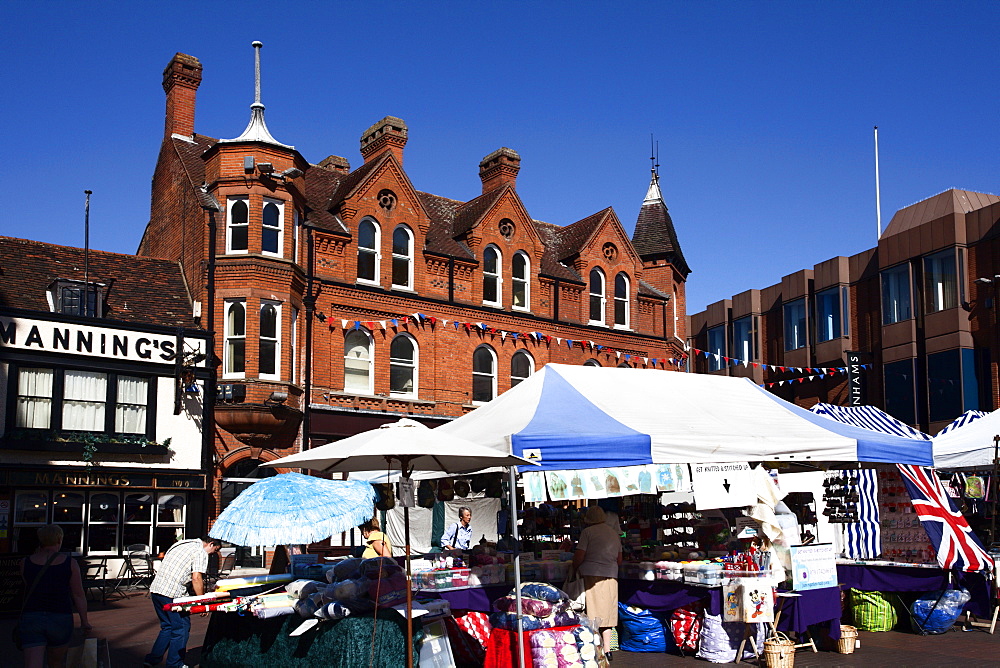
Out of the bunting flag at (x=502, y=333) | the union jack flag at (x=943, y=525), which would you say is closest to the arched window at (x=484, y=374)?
the bunting flag at (x=502, y=333)

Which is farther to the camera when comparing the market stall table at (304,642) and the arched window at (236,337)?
the arched window at (236,337)

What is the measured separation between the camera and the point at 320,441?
26188 millimetres

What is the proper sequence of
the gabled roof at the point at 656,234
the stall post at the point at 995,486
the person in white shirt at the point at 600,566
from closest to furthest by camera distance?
the person in white shirt at the point at 600,566
the stall post at the point at 995,486
the gabled roof at the point at 656,234

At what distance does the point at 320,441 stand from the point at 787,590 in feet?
55.5

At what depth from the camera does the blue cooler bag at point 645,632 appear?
1184 cm

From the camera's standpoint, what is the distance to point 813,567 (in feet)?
38.1

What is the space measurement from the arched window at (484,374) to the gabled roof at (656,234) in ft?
31.9

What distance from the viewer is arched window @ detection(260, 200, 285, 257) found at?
2597 cm

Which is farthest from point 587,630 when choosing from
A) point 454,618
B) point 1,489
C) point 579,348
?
point 579,348

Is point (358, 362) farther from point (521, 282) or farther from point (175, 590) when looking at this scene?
point (175, 590)

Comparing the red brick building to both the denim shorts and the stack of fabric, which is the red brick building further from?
the denim shorts

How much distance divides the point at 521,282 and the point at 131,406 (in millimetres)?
13347

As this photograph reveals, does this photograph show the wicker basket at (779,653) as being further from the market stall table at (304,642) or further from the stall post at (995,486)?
the stall post at (995,486)

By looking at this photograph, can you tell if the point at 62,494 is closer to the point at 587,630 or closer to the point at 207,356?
the point at 207,356
